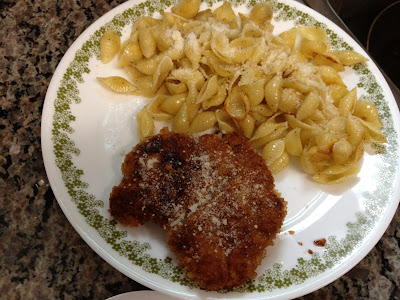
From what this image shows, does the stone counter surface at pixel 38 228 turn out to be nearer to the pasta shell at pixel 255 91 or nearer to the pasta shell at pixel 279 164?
the pasta shell at pixel 279 164

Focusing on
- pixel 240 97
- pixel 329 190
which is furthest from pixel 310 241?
pixel 240 97

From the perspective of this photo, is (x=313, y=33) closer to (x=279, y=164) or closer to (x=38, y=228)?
(x=279, y=164)

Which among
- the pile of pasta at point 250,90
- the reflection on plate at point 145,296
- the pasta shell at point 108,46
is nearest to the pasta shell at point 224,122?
the pile of pasta at point 250,90

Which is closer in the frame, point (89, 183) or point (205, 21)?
point (89, 183)

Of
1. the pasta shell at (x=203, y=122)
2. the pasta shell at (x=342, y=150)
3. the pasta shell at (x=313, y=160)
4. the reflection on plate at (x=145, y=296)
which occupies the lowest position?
the reflection on plate at (x=145, y=296)

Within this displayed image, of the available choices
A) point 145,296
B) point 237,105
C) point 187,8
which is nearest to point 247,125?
point 237,105

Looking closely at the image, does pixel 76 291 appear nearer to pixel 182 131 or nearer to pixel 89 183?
pixel 89 183

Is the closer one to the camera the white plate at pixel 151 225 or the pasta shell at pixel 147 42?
the white plate at pixel 151 225
